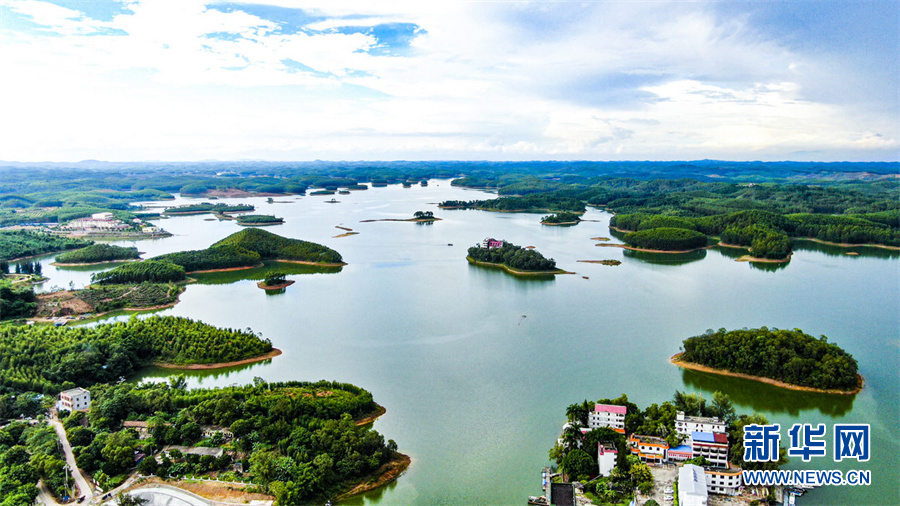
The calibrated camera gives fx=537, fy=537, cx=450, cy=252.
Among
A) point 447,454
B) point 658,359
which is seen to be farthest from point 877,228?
point 447,454

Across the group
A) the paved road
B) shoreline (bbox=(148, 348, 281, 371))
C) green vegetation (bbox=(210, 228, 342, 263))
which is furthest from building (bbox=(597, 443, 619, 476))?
green vegetation (bbox=(210, 228, 342, 263))

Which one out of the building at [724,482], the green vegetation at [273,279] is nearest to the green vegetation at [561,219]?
the green vegetation at [273,279]

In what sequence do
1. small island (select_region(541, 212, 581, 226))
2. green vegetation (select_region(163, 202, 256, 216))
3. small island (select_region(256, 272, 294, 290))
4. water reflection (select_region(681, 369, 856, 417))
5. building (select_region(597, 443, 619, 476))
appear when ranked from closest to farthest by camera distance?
building (select_region(597, 443, 619, 476)), water reflection (select_region(681, 369, 856, 417)), small island (select_region(256, 272, 294, 290)), small island (select_region(541, 212, 581, 226)), green vegetation (select_region(163, 202, 256, 216))

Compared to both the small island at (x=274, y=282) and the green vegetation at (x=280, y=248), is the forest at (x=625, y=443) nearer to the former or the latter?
the small island at (x=274, y=282)

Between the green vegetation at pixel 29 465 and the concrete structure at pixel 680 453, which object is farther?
the concrete structure at pixel 680 453

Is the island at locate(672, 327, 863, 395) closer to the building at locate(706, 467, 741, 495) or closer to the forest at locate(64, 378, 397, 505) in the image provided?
the building at locate(706, 467, 741, 495)
